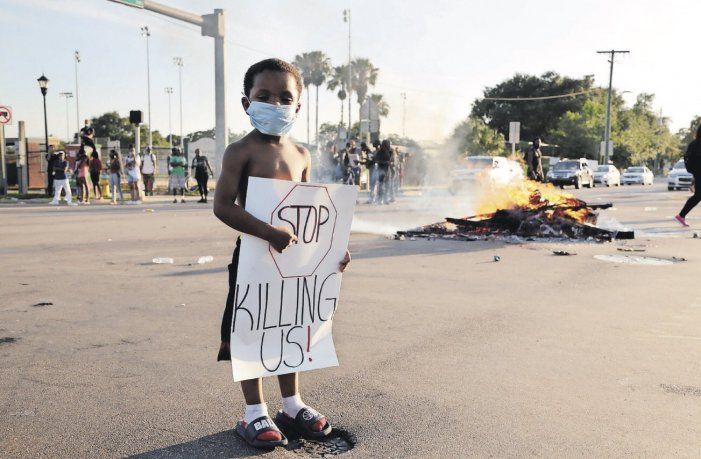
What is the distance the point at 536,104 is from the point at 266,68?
7844cm

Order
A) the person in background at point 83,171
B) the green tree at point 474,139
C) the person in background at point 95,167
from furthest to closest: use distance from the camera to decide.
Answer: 1. the green tree at point 474,139
2. the person in background at point 95,167
3. the person in background at point 83,171

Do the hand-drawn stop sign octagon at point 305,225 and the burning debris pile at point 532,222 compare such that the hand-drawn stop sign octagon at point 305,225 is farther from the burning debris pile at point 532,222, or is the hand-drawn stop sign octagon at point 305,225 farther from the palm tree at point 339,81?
the palm tree at point 339,81

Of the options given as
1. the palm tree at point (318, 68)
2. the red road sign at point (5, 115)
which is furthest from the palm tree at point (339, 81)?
the red road sign at point (5, 115)

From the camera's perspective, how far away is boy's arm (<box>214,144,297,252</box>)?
2734 millimetres

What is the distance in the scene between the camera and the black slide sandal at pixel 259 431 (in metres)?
2.85

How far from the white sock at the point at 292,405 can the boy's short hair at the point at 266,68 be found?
1451 mm

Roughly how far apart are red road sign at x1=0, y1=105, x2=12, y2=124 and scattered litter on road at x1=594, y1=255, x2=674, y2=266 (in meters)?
20.0

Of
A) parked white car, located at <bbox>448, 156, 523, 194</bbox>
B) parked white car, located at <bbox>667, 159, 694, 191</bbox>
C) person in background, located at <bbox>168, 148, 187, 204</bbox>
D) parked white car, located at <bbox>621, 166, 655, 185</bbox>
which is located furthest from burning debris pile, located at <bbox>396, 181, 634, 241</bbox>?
parked white car, located at <bbox>621, 166, 655, 185</bbox>

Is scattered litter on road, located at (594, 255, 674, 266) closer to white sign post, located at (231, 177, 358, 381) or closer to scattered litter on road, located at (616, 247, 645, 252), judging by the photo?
scattered litter on road, located at (616, 247, 645, 252)

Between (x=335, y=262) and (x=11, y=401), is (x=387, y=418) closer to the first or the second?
(x=335, y=262)

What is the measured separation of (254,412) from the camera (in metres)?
2.94

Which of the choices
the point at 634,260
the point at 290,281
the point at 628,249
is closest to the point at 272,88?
the point at 290,281

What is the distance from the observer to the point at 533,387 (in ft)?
12.1

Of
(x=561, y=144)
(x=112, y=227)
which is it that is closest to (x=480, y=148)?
(x=561, y=144)
